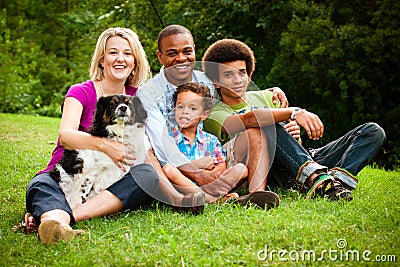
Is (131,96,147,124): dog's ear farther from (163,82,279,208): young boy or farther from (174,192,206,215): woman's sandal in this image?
(174,192,206,215): woman's sandal

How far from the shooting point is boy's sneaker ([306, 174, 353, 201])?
358 cm

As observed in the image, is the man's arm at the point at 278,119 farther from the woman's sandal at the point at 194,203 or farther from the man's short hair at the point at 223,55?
the woman's sandal at the point at 194,203

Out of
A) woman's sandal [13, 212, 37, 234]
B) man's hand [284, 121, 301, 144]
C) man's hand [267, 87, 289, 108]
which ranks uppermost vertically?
man's hand [267, 87, 289, 108]

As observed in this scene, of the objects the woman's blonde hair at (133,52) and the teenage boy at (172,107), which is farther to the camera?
the woman's blonde hair at (133,52)

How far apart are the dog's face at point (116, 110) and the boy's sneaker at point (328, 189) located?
1.39 meters

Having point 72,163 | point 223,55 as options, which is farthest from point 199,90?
point 72,163

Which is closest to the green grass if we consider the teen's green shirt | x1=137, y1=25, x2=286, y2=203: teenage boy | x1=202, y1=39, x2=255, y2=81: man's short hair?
x1=137, y1=25, x2=286, y2=203: teenage boy

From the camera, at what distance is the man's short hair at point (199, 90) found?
12.7 ft

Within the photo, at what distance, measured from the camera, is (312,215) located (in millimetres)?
3160

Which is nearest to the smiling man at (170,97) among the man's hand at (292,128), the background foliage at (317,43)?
the man's hand at (292,128)

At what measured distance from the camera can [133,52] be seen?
391cm

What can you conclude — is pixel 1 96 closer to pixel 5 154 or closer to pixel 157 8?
pixel 157 8

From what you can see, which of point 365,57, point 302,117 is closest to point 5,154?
point 302,117

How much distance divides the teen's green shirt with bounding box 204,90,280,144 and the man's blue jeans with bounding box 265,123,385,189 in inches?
14.9
